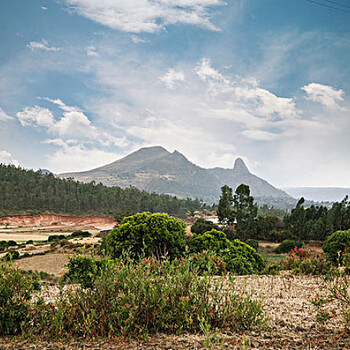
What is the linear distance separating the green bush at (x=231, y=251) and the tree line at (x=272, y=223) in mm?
24682

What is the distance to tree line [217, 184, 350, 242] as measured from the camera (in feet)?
125

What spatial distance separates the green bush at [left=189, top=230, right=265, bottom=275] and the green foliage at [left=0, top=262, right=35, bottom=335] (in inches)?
298

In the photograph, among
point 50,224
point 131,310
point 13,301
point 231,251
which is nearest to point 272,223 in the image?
point 231,251

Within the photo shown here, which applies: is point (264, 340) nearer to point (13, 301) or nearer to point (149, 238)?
point (13, 301)

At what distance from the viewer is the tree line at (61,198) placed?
66438 millimetres

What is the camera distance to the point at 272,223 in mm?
44438

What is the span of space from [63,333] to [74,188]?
81.8 m

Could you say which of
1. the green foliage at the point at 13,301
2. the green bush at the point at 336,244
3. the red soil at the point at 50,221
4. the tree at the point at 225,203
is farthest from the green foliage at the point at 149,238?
the red soil at the point at 50,221

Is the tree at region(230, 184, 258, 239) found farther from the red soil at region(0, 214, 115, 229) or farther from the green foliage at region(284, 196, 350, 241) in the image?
the red soil at region(0, 214, 115, 229)

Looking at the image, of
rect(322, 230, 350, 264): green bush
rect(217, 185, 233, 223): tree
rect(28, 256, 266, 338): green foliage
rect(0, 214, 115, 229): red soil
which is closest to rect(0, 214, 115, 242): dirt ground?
rect(0, 214, 115, 229): red soil

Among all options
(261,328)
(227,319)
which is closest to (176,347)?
(227,319)

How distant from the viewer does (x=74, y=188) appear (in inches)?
3189

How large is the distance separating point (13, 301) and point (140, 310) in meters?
1.83

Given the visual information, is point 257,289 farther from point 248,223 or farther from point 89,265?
point 248,223
